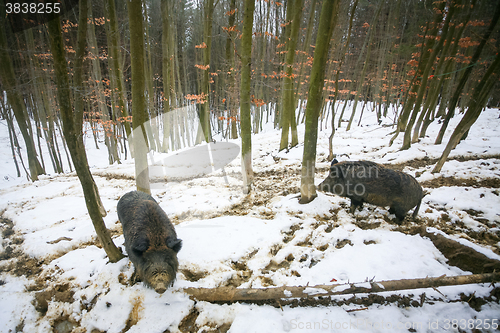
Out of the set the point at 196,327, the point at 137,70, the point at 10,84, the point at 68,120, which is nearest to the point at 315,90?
the point at 137,70

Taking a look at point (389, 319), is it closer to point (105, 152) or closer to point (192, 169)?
point (192, 169)

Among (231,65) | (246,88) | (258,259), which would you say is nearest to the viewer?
(258,259)

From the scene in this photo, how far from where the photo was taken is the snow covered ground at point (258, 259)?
237cm

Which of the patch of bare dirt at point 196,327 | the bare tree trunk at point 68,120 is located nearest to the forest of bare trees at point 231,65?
the bare tree trunk at point 68,120

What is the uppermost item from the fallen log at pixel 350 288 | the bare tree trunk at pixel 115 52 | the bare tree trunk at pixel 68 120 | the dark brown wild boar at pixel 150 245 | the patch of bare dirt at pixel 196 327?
the bare tree trunk at pixel 115 52

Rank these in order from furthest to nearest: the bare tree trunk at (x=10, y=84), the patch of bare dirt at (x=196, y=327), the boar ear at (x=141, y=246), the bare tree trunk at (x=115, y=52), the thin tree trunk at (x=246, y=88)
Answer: the bare tree trunk at (x=115, y=52) < the bare tree trunk at (x=10, y=84) < the thin tree trunk at (x=246, y=88) < the boar ear at (x=141, y=246) < the patch of bare dirt at (x=196, y=327)

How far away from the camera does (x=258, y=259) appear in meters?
3.38

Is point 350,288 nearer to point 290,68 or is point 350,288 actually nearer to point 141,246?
point 141,246

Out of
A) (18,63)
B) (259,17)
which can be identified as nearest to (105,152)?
(18,63)

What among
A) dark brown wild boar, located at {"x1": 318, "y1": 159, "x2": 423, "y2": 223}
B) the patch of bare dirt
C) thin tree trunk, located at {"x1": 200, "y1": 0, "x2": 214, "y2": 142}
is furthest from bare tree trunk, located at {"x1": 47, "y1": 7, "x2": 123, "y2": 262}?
thin tree trunk, located at {"x1": 200, "y1": 0, "x2": 214, "y2": 142}

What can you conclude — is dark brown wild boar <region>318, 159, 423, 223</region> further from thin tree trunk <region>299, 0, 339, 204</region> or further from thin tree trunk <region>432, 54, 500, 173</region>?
thin tree trunk <region>432, 54, 500, 173</region>

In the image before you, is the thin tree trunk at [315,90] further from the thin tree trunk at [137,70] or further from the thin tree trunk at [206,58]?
the thin tree trunk at [206,58]

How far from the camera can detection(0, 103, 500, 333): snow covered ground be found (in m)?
2.37

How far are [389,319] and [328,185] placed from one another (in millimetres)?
3049
